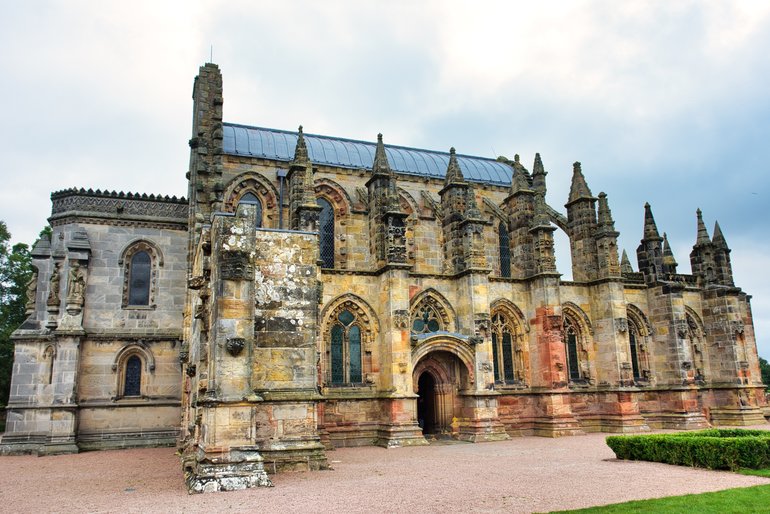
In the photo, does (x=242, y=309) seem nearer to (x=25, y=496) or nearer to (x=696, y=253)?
(x=25, y=496)

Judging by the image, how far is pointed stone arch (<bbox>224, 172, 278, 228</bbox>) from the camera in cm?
2658

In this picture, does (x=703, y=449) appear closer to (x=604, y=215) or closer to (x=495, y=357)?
(x=495, y=357)

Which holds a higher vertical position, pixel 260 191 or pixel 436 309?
pixel 260 191

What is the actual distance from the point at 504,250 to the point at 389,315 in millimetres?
10905

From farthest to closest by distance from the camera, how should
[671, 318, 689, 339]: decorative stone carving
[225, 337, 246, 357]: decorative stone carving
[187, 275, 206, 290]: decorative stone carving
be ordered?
[671, 318, 689, 339]: decorative stone carving < [187, 275, 206, 290]: decorative stone carving < [225, 337, 246, 357]: decorative stone carving

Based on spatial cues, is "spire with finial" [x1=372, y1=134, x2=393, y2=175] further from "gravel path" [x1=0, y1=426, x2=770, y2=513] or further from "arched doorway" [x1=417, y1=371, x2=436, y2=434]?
"gravel path" [x1=0, y1=426, x2=770, y2=513]

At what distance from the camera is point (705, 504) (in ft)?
31.8

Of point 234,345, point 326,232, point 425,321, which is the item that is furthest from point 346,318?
point 234,345

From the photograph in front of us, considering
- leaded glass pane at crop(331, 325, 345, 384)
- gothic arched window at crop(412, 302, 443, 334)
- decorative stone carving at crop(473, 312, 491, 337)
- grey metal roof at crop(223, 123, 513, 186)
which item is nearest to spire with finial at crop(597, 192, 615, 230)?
grey metal roof at crop(223, 123, 513, 186)

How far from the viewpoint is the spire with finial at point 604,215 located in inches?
1094

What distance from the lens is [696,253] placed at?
31750mm

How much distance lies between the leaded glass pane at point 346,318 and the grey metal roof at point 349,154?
28.9ft

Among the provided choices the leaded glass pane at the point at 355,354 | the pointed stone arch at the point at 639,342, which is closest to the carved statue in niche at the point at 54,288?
the leaded glass pane at the point at 355,354

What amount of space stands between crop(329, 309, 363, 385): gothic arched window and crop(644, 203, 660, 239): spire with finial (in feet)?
50.3
